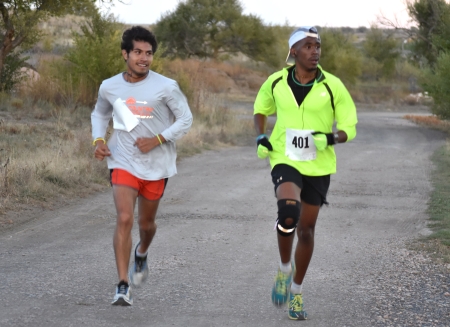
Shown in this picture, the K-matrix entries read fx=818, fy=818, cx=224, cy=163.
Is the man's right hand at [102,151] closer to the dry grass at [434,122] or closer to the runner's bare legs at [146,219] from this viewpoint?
the runner's bare legs at [146,219]

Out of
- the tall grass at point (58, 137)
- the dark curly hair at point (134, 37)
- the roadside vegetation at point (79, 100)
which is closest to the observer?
the dark curly hair at point (134, 37)

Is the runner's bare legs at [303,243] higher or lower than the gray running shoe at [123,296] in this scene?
higher

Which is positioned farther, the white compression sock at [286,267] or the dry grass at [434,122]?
the dry grass at [434,122]

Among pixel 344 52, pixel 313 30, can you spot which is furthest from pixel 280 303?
pixel 344 52

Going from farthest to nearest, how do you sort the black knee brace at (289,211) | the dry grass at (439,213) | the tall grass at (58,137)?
the tall grass at (58,137), the dry grass at (439,213), the black knee brace at (289,211)

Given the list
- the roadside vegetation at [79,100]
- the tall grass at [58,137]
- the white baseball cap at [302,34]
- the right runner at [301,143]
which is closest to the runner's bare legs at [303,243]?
the right runner at [301,143]

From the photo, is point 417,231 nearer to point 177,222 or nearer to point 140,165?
point 177,222

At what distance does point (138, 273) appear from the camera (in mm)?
6301

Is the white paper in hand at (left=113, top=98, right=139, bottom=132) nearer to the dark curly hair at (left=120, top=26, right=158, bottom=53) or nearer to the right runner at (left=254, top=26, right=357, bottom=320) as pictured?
the dark curly hair at (left=120, top=26, right=158, bottom=53)

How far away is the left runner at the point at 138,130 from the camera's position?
594cm

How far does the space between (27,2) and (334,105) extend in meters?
14.0

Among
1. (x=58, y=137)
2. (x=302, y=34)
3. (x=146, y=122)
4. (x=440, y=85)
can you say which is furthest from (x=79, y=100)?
(x=302, y=34)

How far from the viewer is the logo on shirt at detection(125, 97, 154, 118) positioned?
5.98m

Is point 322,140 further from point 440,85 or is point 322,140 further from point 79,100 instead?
point 440,85
